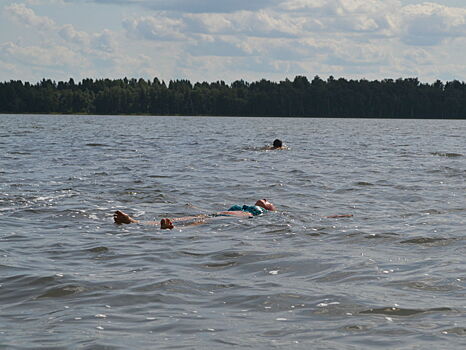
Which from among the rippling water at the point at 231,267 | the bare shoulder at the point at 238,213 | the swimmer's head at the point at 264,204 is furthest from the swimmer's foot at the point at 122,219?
the swimmer's head at the point at 264,204

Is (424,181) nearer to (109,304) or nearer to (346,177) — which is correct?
(346,177)

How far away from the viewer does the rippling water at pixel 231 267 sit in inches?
290

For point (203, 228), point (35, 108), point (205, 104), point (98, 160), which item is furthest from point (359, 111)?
point (203, 228)

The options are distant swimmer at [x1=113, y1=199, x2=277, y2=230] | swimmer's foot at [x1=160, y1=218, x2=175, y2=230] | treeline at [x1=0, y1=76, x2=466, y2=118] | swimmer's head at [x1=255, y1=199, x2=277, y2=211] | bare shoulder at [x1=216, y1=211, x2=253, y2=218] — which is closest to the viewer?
swimmer's foot at [x1=160, y1=218, x2=175, y2=230]

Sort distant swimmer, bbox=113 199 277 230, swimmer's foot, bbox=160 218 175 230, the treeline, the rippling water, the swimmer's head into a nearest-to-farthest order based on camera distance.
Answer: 1. the rippling water
2. swimmer's foot, bbox=160 218 175 230
3. distant swimmer, bbox=113 199 277 230
4. the swimmer's head
5. the treeline

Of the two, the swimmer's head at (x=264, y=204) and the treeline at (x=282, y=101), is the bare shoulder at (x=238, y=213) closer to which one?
the swimmer's head at (x=264, y=204)

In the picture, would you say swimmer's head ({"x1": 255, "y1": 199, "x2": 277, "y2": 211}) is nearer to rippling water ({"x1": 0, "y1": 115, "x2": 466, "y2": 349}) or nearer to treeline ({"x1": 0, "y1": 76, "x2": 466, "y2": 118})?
rippling water ({"x1": 0, "y1": 115, "x2": 466, "y2": 349})

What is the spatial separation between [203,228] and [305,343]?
24.6 ft

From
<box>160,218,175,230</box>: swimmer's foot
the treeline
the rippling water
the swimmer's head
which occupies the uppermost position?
the treeline

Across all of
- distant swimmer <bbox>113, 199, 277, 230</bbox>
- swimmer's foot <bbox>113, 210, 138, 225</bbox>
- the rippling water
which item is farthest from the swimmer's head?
swimmer's foot <bbox>113, 210, 138, 225</bbox>

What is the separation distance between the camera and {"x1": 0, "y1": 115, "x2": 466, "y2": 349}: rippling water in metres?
7.36

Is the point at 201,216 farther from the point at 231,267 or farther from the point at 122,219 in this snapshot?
the point at 231,267

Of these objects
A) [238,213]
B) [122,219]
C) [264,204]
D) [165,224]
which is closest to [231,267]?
[165,224]

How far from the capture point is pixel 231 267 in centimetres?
1066
